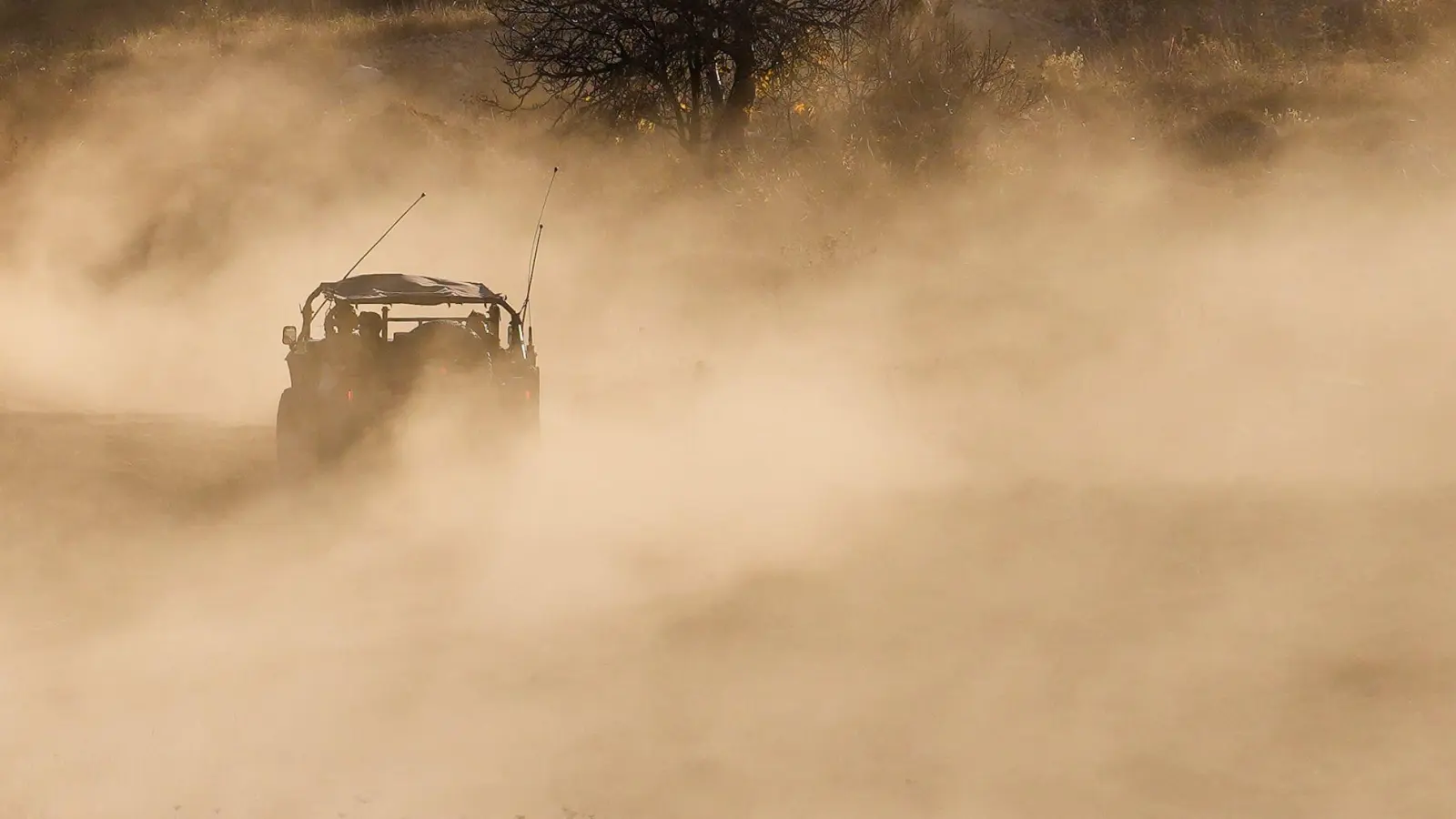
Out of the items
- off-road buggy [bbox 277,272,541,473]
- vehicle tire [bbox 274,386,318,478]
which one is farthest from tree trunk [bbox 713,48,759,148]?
vehicle tire [bbox 274,386,318,478]

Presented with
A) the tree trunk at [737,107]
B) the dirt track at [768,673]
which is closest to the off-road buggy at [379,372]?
the dirt track at [768,673]

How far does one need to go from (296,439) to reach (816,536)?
3.59 metres

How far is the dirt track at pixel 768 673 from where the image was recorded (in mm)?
7930

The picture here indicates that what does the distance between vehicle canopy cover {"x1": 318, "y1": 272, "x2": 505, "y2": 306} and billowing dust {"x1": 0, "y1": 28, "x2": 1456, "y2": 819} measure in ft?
3.35

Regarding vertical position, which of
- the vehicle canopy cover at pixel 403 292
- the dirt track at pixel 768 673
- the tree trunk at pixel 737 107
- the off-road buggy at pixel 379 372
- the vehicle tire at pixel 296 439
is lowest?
the dirt track at pixel 768 673

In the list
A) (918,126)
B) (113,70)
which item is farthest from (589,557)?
(113,70)

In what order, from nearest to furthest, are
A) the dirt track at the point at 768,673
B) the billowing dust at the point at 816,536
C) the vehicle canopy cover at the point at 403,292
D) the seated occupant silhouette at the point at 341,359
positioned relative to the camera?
the dirt track at the point at 768,673
the billowing dust at the point at 816,536
the seated occupant silhouette at the point at 341,359
the vehicle canopy cover at the point at 403,292

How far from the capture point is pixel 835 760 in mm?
8297

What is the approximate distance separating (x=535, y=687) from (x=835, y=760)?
5.11 feet

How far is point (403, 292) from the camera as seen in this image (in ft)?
46.8

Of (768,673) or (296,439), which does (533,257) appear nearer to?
(296,439)

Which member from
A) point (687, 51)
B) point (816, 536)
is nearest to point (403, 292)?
point (816, 536)

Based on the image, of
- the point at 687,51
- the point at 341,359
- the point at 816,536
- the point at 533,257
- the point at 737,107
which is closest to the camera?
the point at 533,257

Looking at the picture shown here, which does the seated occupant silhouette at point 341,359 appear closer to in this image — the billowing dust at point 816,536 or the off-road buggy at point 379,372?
the off-road buggy at point 379,372
